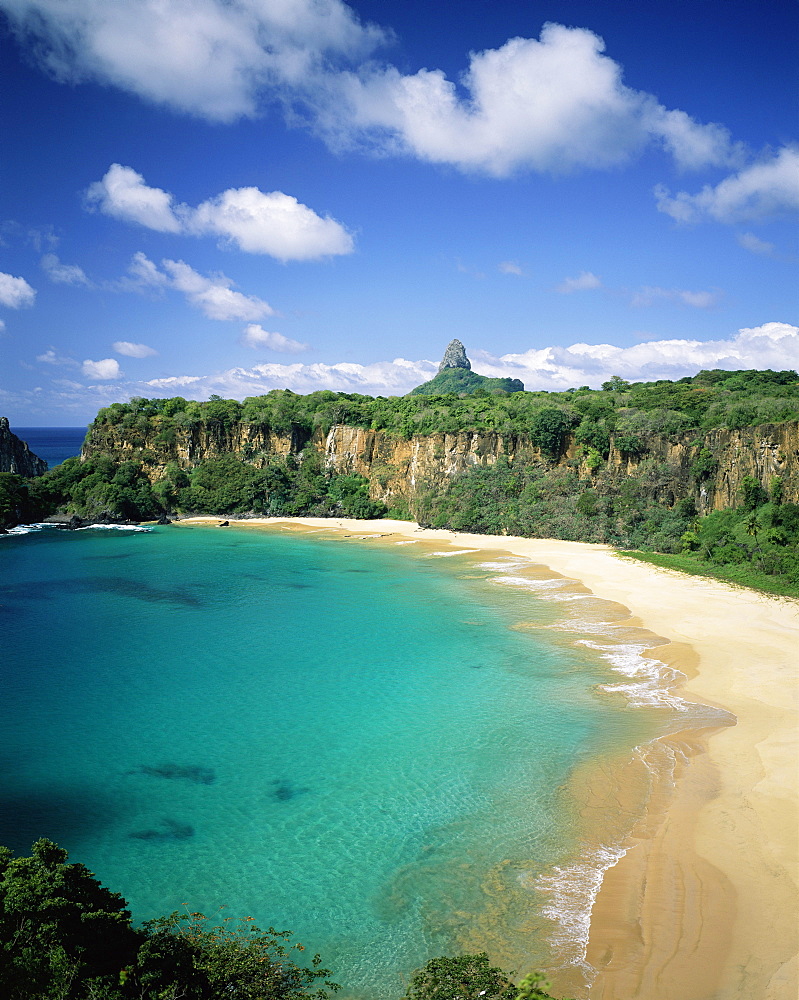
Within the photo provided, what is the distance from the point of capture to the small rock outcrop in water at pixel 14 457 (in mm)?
59562

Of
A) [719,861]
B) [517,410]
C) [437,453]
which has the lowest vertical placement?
[719,861]

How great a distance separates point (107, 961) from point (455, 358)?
13052 cm

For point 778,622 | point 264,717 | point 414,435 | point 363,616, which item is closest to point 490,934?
point 264,717

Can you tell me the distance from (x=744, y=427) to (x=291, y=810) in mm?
34033

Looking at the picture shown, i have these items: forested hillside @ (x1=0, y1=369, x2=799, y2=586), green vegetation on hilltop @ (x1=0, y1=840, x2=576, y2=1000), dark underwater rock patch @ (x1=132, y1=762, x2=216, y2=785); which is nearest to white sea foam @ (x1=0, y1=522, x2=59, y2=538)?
forested hillside @ (x1=0, y1=369, x2=799, y2=586)

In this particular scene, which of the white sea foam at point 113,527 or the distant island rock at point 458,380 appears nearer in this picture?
the white sea foam at point 113,527

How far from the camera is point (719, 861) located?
Result: 35.6 ft

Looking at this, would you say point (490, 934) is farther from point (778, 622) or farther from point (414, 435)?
point (414, 435)

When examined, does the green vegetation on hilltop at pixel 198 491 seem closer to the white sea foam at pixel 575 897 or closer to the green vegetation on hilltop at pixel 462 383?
the white sea foam at pixel 575 897

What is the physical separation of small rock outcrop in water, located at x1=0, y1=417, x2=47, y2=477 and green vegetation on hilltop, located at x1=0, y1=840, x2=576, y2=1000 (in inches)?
2362

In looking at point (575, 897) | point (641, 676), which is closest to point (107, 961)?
point (575, 897)

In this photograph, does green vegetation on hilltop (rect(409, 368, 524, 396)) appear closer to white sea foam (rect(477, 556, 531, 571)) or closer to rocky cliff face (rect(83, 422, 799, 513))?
rocky cliff face (rect(83, 422, 799, 513))

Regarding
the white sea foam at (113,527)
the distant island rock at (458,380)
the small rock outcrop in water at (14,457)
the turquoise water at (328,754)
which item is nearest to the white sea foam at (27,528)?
the white sea foam at (113,527)

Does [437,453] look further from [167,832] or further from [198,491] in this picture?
[167,832]
